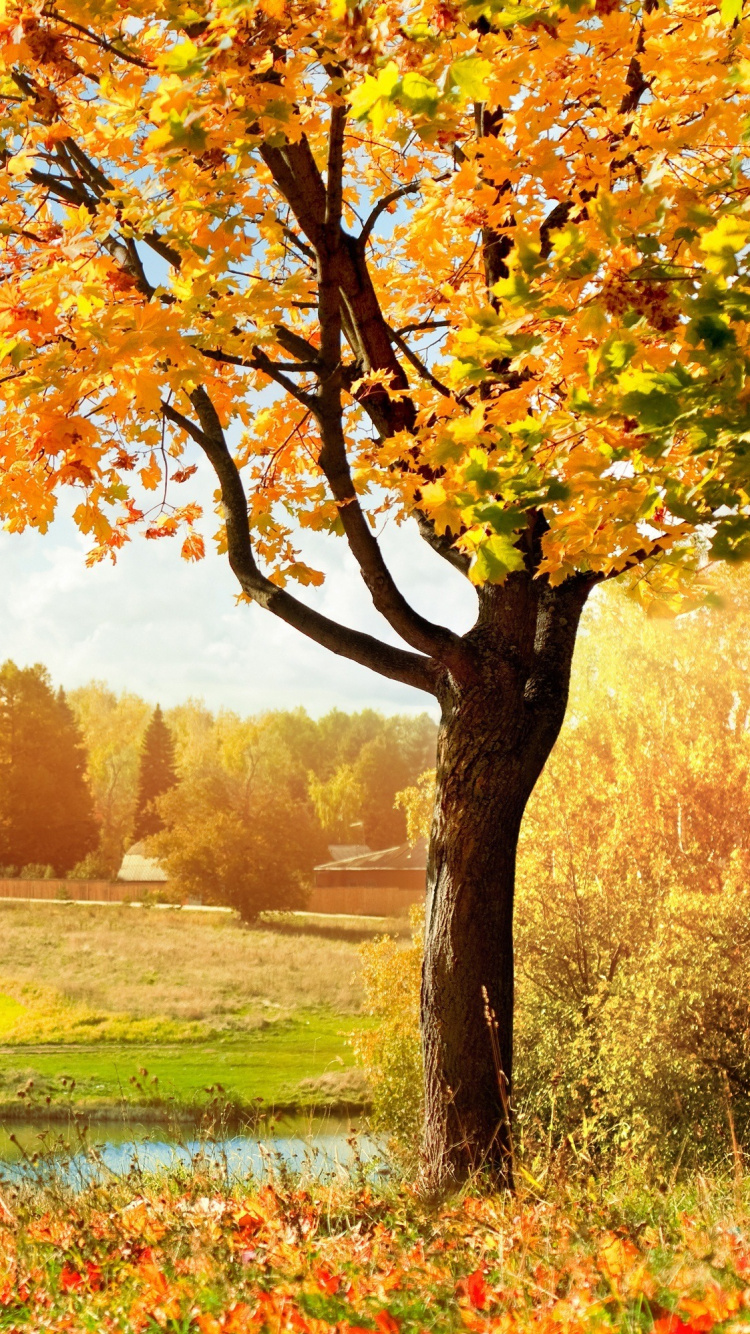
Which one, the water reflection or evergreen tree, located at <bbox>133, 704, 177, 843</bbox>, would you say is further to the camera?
evergreen tree, located at <bbox>133, 704, 177, 843</bbox>

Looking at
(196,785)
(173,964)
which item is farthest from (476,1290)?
(196,785)

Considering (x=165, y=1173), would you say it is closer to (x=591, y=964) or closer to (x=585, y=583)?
(x=585, y=583)

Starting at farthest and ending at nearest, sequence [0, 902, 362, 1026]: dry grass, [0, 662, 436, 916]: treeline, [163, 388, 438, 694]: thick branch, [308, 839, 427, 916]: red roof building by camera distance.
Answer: [308, 839, 427, 916]: red roof building < [0, 662, 436, 916]: treeline < [0, 902, 362, 1026]: dry grass < [163, 388, 438, 694]: thick branch

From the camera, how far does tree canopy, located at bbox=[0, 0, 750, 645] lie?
3.15 m

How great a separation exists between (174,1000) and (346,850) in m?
11.6

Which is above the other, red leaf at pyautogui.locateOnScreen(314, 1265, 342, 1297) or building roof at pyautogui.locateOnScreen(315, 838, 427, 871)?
building roof at pyautogui.locateOnScreen(315, 838, 427, 871)

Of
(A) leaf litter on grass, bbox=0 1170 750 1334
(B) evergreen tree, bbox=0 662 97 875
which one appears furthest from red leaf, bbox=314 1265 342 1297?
(B) evergreen tree, bbox=0 662 97 875

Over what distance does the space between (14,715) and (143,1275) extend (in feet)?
108

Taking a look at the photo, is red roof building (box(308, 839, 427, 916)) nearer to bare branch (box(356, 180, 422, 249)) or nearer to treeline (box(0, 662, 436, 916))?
treeline (box(0, 662, 436, 916))

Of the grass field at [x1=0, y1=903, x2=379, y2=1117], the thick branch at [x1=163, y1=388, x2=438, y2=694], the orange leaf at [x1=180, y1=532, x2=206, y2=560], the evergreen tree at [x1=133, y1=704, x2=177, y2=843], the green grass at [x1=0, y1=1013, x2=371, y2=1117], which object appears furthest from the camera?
the evergreen tree at [x1=133, y1=704, x2=177, y2=843]

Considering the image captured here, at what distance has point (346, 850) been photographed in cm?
3831

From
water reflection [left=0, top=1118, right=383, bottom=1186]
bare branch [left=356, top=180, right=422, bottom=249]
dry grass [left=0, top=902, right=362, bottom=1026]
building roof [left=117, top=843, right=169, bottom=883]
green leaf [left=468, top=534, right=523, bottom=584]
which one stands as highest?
bare branch [left=356, top=180, right=422, bottom=249]

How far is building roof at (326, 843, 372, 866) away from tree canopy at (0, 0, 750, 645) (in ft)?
105

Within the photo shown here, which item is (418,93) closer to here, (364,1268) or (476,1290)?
(476,1290)
